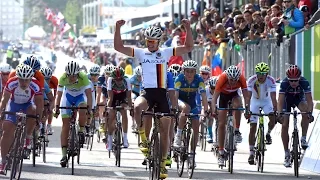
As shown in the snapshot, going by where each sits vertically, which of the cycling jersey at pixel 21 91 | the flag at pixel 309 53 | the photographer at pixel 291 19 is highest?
the photographer at pixel 291 19

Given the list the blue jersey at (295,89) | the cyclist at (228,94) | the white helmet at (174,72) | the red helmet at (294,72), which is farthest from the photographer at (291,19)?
the red helmet at (294,72)

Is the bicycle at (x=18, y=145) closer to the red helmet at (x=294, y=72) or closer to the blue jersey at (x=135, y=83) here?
the red helmet at (x=294, y=72)

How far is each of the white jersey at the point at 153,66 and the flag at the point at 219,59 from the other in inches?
571

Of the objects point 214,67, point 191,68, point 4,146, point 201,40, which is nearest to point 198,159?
point 191,68

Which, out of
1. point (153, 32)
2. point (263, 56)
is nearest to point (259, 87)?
point (153, 32)

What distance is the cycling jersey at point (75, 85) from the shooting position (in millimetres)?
19828

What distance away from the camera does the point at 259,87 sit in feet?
67.5

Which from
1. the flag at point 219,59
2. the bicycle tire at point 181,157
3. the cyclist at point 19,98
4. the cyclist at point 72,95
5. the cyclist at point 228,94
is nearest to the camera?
the cyclist at point 19,98

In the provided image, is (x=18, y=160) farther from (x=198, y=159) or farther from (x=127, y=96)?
(x=198, y=159)

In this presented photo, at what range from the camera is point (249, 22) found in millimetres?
28984

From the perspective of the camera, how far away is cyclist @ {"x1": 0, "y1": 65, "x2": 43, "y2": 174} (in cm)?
1673

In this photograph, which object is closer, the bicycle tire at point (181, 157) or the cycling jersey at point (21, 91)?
the cycling jersey at point (21, 91)

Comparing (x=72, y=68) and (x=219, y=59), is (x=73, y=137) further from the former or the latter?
(x=219, y=59)

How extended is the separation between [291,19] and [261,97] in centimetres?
521
